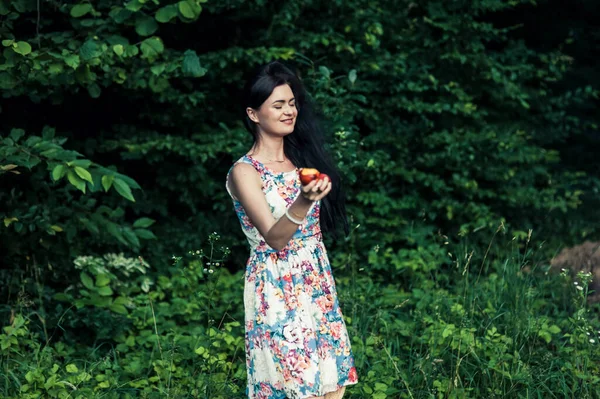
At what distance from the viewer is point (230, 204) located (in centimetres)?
628

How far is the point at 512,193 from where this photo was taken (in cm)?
709

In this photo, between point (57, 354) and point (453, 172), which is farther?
point (453, 172)

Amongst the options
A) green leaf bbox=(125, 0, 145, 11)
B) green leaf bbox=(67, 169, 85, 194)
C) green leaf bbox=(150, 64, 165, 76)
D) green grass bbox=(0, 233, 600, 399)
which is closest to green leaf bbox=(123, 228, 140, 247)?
green grass bbox=(0, 233, 600, 399)

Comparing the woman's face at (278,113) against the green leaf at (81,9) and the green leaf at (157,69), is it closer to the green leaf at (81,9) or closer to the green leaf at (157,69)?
the green leaf at (157,69)

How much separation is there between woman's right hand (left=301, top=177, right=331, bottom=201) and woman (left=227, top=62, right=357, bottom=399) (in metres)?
0.19

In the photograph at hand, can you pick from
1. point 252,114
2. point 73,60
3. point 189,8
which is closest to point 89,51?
point 73,60

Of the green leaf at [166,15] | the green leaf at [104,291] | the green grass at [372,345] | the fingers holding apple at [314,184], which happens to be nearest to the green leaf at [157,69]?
the green leaf at [166,15]

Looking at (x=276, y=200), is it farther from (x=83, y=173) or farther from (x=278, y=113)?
(x=83, y=173)

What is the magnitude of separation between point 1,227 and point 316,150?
2.49 m

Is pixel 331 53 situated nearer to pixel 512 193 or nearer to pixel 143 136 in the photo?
pixel 143 136

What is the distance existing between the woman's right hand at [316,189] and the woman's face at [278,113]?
59 cm

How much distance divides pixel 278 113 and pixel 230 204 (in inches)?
123

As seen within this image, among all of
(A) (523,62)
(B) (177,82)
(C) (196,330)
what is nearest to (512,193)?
(A) (523,62)

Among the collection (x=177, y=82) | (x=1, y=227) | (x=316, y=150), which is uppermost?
(x=316, y=150)
